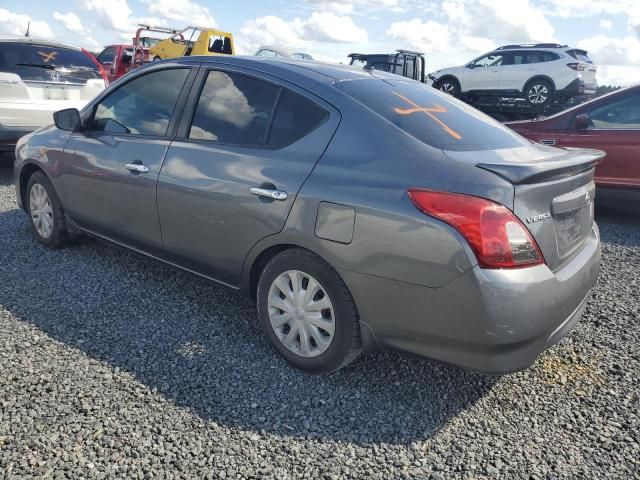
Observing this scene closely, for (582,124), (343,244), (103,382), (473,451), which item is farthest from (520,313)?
(582,124)

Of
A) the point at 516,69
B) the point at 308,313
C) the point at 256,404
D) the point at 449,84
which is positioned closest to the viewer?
the point at 256,404

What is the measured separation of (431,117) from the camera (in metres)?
2.93

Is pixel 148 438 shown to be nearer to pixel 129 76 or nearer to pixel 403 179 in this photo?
pixel 403 179

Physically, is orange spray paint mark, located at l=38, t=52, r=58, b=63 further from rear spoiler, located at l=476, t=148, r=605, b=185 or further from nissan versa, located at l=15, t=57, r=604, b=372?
rear spoiler, located at l=476, t=148, r=605, b=185

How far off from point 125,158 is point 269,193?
4.44 feet

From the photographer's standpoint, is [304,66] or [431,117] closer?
[431,117]

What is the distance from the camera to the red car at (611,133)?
6.04 metres

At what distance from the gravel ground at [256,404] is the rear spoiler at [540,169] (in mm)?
1003

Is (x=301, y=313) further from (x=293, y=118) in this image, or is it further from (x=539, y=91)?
(x=539, y=91)

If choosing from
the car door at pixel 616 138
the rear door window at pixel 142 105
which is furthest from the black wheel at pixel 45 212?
the car door at pixel 616 138

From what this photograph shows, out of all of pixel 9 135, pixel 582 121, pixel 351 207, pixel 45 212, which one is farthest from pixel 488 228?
pixel 9 135

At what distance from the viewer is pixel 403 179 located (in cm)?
247

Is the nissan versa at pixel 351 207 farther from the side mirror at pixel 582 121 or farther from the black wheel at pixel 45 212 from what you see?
the side mirror at pixel 582 121

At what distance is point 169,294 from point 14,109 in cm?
432
